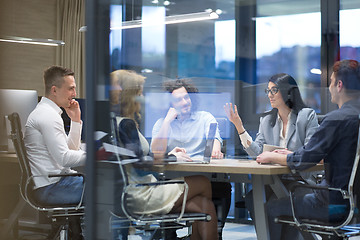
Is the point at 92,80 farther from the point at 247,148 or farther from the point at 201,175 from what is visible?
the point at 247,148

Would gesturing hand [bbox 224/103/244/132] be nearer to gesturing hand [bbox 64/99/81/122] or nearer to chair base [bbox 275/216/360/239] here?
chair base [bbox 275/216/360/239]

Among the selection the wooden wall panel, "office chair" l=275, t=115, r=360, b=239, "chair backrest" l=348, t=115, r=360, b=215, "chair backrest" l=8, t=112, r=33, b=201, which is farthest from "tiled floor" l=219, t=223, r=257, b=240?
the wooden wall panel

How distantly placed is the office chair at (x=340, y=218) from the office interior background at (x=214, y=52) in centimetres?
37

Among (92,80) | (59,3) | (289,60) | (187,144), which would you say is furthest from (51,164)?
(59,3)

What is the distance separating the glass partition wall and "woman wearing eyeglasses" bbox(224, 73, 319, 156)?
0.16ft

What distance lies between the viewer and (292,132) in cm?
298

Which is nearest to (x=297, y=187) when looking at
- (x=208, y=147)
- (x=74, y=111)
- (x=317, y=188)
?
(x=317, y=188)

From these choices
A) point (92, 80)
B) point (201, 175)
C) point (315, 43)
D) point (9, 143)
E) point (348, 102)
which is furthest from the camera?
point (9, 143)

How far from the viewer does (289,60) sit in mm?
3086

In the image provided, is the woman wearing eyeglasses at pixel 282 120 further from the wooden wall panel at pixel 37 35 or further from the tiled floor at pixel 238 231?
the wooden wall panel at pixel 37 35

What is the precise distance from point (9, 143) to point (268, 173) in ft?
5.90

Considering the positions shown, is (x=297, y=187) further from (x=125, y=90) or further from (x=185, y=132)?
(x=125, y=90)

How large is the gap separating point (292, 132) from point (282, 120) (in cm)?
16

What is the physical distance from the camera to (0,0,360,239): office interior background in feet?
7.56
